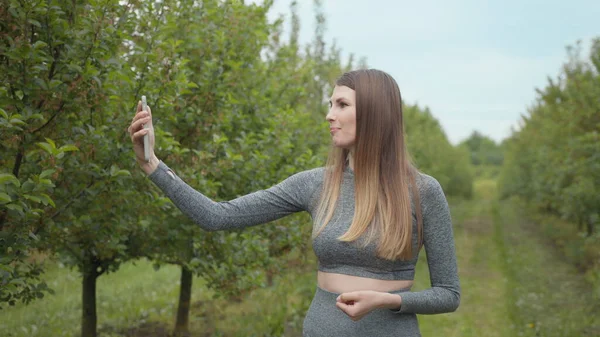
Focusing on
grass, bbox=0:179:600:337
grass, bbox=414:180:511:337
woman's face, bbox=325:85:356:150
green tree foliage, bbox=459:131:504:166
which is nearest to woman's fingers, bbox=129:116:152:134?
woman's face, bbox=325:85:356:150

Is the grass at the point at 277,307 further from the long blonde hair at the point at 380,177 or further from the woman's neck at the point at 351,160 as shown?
the long blonde hair at the point at 380,177

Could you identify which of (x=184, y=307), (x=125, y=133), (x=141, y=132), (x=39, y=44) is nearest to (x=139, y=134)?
(x=141, y=132)

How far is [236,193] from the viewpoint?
6.65m

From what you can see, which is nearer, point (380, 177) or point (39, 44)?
point (380, 177)

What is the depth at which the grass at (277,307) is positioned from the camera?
8.76 meters

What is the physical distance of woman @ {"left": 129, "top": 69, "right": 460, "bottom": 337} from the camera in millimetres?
2393

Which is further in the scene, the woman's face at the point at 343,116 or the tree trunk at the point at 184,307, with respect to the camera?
the tree trunk at the point at 184,307

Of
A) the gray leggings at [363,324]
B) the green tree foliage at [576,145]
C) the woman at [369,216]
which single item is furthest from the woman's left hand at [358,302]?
the green tree foliage at [576,145]

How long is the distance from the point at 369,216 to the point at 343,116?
0.42m

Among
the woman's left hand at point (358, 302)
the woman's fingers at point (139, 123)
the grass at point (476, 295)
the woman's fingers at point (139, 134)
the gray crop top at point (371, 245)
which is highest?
the woman's fingers at point (139, 123)

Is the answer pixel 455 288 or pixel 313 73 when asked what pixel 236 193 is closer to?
pixel 455 288

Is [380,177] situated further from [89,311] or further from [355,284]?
[89,311]

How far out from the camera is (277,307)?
9734mm

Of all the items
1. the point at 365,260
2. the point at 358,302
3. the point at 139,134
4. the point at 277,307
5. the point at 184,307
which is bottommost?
the point at 277,307
